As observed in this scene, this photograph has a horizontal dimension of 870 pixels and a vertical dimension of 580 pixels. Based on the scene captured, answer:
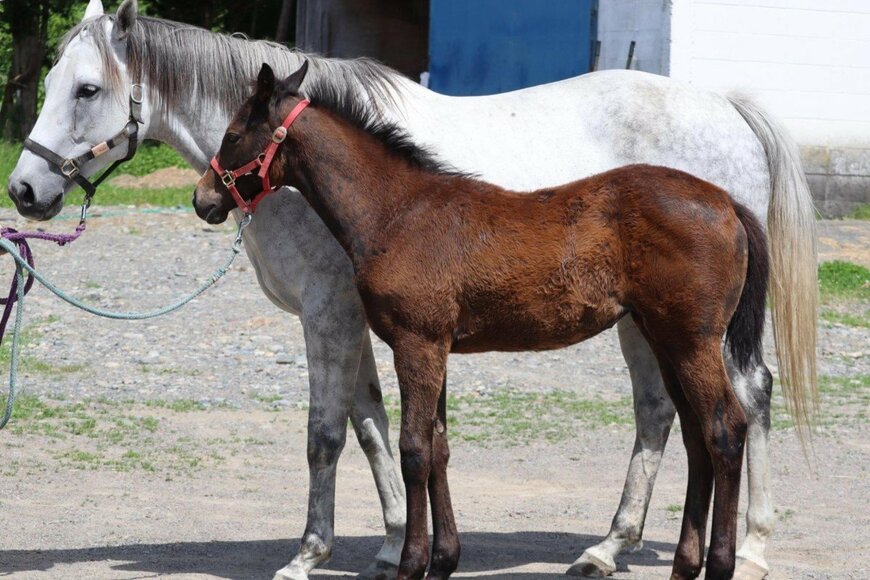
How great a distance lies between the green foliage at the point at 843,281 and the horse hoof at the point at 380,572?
7377 mm

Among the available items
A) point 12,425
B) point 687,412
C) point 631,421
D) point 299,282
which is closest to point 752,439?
point 687,412

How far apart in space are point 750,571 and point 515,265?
165 centimetres

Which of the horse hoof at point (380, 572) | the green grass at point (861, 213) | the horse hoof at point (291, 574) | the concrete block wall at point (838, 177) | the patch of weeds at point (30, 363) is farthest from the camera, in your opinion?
the green grass at point (861, 213)

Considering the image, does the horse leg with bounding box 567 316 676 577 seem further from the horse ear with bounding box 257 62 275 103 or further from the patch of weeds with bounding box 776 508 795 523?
the horse ear with bounding box 257 62 275 103

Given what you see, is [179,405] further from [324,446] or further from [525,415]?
[324,446]

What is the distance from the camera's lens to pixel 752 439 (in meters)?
5.24

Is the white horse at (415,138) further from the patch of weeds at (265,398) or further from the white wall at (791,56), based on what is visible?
the white wall at (791,56)

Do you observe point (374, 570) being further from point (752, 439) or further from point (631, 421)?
point (631, 421)

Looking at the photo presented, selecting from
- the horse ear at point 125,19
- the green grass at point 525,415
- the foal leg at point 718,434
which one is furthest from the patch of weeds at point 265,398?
the foal leg at point 718,434

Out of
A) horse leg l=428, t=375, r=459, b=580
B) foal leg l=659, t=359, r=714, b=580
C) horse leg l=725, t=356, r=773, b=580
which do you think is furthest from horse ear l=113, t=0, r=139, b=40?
horse leg l=725, t=356, r=773, b=580

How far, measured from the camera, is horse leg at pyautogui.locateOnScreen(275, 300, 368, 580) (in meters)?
4.83

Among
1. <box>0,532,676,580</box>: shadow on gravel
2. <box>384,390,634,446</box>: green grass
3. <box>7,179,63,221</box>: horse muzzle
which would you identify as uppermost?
<box>7,179,63,221</box>: horse muzzle

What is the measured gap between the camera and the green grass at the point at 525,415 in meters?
7.75

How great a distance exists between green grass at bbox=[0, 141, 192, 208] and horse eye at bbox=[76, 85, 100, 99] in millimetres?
9002
